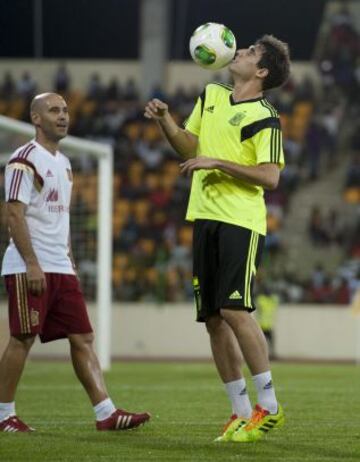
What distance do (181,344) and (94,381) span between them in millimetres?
16607

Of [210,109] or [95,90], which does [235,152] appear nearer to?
[210,109]

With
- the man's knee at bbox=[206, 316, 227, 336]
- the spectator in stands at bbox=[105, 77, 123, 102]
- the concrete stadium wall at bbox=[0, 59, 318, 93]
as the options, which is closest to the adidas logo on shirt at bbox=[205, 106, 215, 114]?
the man's knee at bbox=[206, 316, 227, 336]

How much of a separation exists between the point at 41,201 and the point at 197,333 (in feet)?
55.0

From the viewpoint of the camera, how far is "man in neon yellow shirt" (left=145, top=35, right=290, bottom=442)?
7.01 m

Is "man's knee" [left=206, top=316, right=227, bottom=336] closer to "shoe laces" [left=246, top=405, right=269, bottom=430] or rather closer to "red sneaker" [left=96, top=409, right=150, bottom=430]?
"shoe laces" [left=246, top=405, right=269, bottom=430]

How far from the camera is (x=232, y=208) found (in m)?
7.13

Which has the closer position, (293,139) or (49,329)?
(49,329)

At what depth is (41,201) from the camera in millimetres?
7613

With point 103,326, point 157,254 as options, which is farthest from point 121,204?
point 103,326

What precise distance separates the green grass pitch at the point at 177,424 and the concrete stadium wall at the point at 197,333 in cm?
864

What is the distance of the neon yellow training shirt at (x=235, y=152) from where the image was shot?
7.11m

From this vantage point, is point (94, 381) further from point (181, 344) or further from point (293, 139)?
point (293, 139)

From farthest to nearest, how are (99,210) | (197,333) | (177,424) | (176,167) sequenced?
(176,167)
(197,333)
(99,210)
(177,424)

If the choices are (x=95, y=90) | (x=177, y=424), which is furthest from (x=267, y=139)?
(x=95, y=90)
